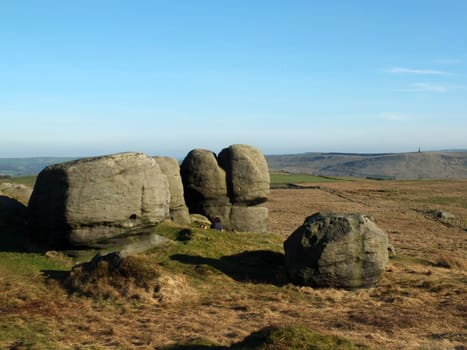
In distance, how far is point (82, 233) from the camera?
26.3 m

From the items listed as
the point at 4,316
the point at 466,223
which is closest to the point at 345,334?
the point at 4,316

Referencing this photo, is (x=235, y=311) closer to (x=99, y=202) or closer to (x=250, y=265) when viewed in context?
(x=250, y=265)

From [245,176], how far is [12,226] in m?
17.3

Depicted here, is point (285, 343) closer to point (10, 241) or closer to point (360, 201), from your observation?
point (10, 241)

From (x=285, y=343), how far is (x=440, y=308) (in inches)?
466

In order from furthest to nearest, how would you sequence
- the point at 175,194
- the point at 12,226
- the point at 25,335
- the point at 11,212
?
the point at 175,194 < the point at 11,212 < the point at 12,226 < the point at 25,335

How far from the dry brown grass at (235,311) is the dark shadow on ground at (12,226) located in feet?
16.7

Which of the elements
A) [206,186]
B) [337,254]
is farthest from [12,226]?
[337,254]

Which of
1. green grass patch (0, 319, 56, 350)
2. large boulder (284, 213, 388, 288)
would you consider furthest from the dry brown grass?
large boulder (284, 213, 388, 288)

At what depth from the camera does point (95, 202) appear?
85.7 feet

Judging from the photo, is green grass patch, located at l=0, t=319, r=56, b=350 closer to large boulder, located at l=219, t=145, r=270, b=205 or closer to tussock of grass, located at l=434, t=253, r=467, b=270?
large boulder, located at l=219, t=145, r=270, b=205

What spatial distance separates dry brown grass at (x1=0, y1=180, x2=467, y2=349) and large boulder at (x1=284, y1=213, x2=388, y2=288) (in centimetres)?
72

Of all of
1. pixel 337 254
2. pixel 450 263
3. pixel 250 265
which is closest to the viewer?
pixel 337 254

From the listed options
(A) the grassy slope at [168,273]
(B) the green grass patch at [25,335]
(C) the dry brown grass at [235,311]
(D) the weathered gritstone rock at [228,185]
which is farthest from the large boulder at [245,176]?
(B) the green grass patch at [25,335]
